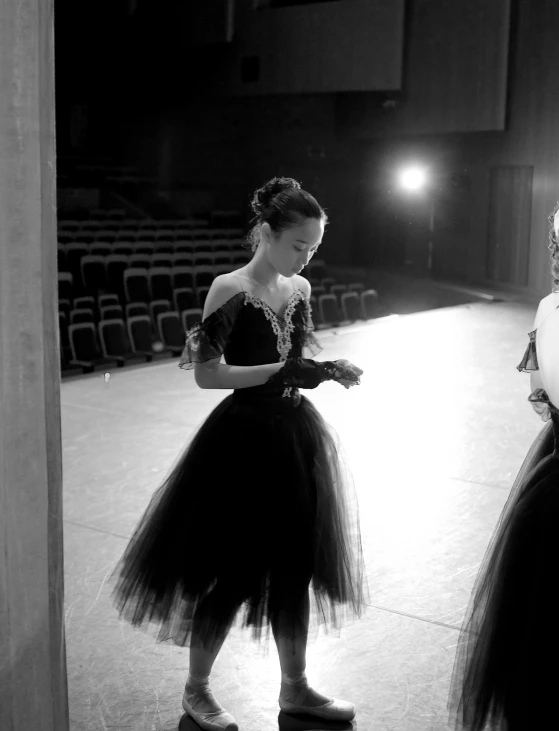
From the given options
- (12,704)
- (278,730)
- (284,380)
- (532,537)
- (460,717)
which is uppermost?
(284,380)

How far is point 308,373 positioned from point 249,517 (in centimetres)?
33

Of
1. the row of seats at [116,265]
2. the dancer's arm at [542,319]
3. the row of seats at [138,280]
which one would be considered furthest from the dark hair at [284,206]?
the row of seats at [116,265]

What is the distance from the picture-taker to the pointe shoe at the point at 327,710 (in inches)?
77.4

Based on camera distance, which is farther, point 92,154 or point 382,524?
point 92,154

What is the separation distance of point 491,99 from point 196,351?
34.0 ft

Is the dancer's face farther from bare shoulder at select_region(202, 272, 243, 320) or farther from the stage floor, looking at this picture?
the stage floor

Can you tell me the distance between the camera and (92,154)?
16.8 metres

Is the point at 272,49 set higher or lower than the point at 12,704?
higher

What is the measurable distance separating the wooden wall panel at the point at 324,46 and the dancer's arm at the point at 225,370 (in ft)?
35.0

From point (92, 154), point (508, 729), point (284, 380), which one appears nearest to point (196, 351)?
point (284, 380)

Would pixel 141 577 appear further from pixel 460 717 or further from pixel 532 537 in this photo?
pixel 532 537

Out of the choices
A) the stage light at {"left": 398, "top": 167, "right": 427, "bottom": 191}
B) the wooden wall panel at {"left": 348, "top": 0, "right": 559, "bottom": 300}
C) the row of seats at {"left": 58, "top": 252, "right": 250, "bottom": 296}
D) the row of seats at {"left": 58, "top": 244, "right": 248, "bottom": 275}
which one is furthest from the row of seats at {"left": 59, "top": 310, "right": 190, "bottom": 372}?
the stage light at {"left": 398, "top": 167, "right": 427, "bottom": 191}

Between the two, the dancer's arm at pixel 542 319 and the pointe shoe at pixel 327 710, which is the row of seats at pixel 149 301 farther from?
the dancer's arm at pixel 542 319

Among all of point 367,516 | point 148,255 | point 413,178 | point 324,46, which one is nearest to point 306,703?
point 367,516
